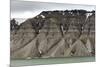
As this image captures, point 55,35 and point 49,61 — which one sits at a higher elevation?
point 55,35

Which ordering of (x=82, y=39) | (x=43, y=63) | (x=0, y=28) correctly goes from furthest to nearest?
(x=82, y=39) < (x=43, y=63) < (x=0, y=28)

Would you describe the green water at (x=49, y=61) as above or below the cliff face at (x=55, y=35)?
below

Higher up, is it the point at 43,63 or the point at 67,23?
the point at 67,23

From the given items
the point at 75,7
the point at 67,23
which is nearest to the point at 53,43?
the point at 67,23

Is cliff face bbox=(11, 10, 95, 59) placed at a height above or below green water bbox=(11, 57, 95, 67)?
above

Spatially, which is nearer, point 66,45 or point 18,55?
point 18,55

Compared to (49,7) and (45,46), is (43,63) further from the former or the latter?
(49,7)

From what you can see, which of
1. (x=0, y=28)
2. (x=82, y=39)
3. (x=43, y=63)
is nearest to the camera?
(x=0, y=28)

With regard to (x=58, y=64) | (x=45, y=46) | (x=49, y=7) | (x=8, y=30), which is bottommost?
(x=58, y=64)
